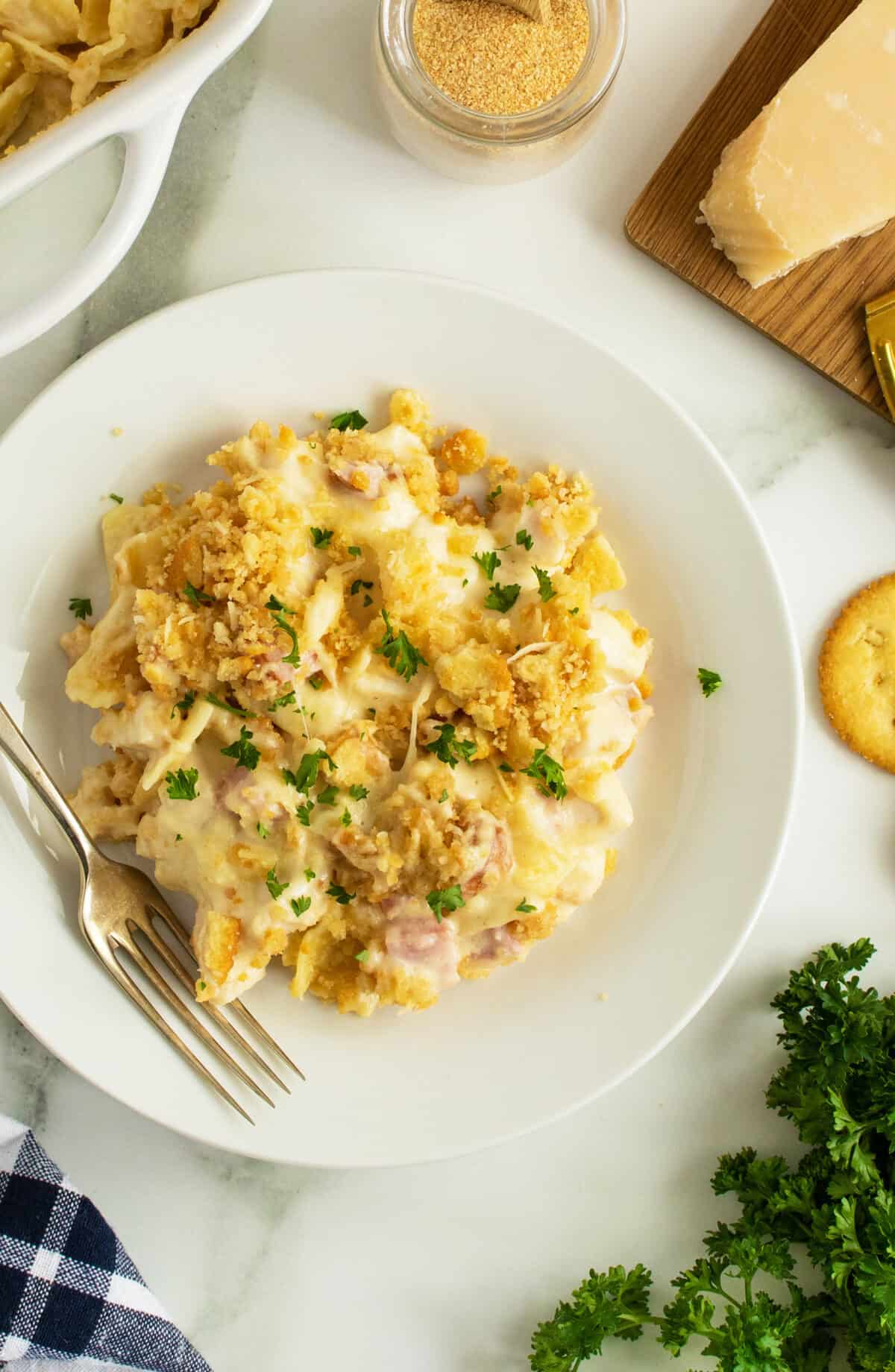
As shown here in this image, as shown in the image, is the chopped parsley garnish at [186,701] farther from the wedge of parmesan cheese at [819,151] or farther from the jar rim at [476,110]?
the wedge of parmesan cheese at [819,151]

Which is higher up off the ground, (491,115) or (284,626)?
(491,115)

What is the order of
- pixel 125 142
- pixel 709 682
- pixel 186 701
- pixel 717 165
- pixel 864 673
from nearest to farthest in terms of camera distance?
pixel 125 142 < pixel 186 701 < pixel 709 682 < pixel 717 165 < pixel 864 673

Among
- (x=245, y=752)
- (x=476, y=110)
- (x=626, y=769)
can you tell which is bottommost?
(x=245, y=752)

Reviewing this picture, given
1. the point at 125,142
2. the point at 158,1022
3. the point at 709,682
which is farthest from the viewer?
the point at 709,682

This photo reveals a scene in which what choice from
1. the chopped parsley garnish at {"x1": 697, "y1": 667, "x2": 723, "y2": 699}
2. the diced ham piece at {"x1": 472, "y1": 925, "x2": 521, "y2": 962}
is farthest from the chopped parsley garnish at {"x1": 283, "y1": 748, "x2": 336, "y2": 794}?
the chopped parsley garnish at {"x1": 697, "y1": 667, "x2": 723, "y2": 699}

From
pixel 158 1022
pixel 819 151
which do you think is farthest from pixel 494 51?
pixel 158 1022

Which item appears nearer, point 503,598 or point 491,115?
point 503,598

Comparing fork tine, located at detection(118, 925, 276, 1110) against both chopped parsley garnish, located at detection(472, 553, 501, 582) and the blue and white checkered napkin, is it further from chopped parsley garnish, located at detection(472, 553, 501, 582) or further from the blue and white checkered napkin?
chopped parsley garnish, located at detection(472, 553, 501, 582)

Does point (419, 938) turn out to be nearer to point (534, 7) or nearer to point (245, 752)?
point (245, 752)
